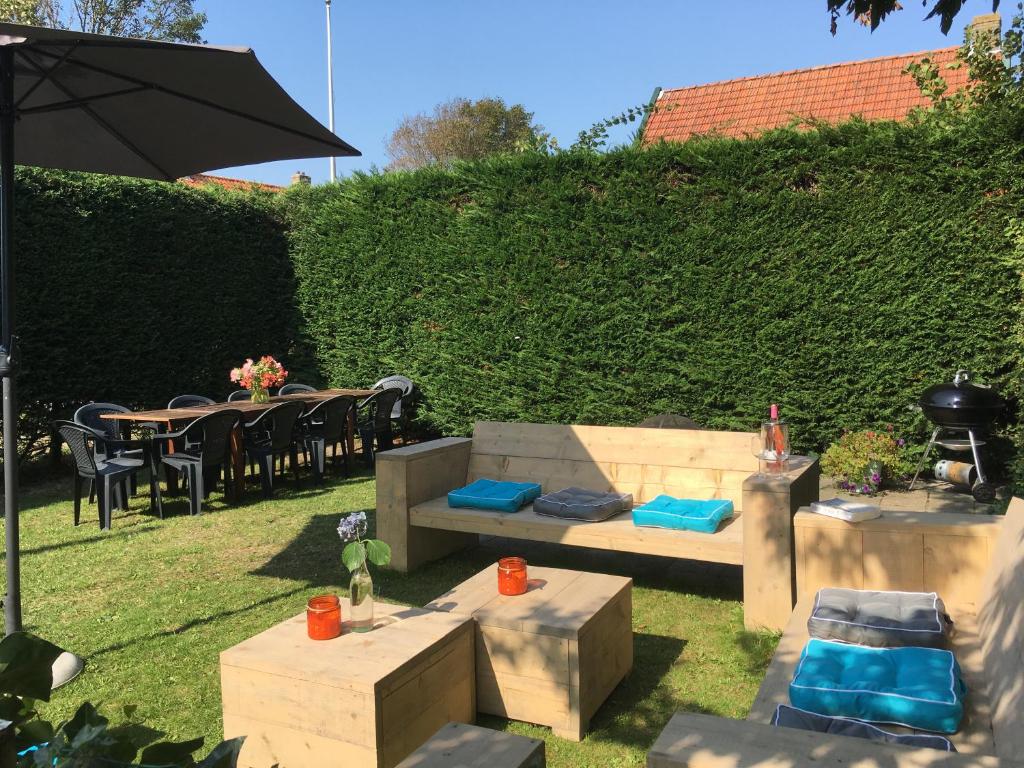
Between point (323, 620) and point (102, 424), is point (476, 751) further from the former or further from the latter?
point (102, 424)

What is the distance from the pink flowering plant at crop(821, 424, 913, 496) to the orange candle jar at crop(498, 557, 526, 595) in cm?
433

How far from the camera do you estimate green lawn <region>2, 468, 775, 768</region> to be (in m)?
2.97

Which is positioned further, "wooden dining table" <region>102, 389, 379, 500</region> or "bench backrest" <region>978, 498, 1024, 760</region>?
"wooden dining table" <region>102, 389, 379, 500</region>

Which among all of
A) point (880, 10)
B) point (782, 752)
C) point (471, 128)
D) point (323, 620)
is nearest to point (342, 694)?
point (323, 620)

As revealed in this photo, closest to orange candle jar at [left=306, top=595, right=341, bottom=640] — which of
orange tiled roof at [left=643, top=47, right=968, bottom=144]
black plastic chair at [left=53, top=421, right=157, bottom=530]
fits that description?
black plastic chair at [left=53, top=421, right=157, bottom=530]

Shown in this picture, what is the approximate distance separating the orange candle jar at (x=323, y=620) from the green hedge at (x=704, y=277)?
211 inches

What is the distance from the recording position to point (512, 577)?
3088 mm

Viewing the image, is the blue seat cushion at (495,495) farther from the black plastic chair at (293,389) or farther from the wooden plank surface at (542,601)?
the black plastic chair at (293,389)

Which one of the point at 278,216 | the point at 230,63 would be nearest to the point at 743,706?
the point at 230,63

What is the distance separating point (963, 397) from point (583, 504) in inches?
140

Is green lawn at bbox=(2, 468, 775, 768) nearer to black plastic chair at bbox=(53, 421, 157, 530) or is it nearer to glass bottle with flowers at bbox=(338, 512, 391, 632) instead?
black plastic chair at bbox=(53, 421, 157, 530)

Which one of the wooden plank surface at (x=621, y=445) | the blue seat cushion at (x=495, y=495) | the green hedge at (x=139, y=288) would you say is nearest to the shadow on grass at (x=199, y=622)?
the blue seat cushion at (x=495, y=495)

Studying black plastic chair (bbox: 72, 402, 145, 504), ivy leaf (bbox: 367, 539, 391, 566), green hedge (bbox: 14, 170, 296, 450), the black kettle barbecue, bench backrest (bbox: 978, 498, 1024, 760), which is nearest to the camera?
bench backrest (bbox: 978, 498, 1024, 760)

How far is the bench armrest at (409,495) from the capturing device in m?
4.59
